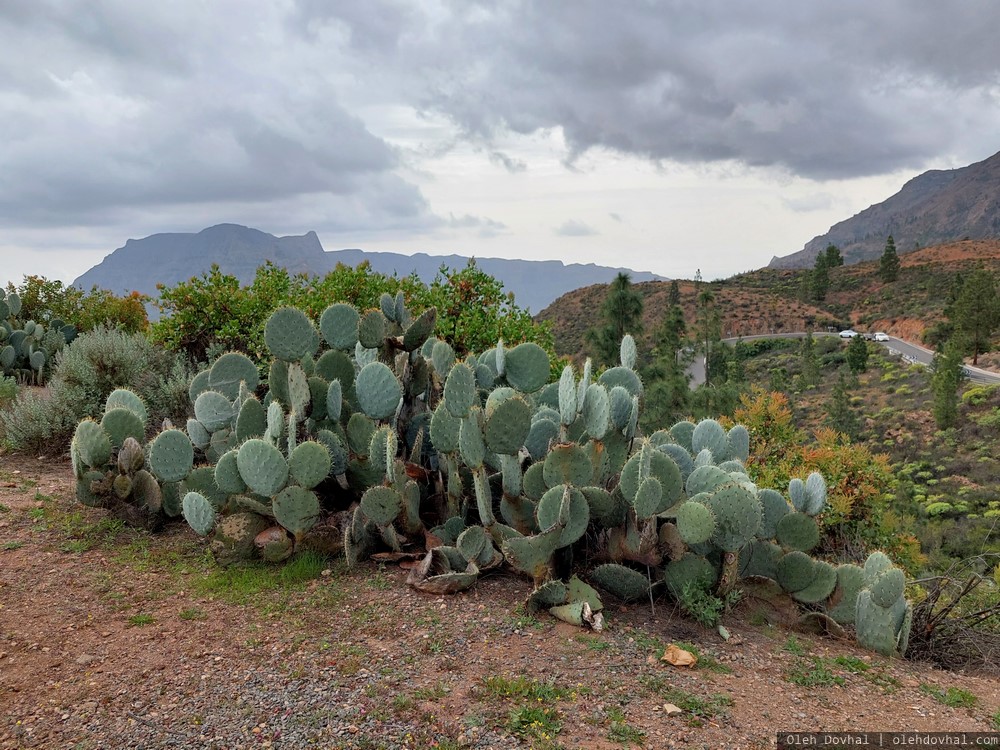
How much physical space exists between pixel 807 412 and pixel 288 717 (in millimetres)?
A: 27467

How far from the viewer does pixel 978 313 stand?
31.5 m

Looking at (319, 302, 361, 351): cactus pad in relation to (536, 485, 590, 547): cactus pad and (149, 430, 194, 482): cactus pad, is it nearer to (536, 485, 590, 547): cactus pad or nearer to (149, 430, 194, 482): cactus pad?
(149, 430, 194, 482): cactus pad

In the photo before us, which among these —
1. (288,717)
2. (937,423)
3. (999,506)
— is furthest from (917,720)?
(937,423)

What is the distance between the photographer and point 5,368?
965 centimetres

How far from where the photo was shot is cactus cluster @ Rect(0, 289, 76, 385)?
381 inches

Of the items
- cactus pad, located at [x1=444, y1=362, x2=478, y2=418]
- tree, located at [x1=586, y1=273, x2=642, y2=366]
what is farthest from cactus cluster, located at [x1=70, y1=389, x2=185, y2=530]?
tree, located at [x1=586, y1=273, x2=642, y2=366]

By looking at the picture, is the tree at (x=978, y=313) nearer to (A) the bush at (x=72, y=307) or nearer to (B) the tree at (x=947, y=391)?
(B) the tree at (x=947, y=391)

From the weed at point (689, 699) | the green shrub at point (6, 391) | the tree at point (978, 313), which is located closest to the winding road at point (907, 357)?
the tree at point (978, 313)

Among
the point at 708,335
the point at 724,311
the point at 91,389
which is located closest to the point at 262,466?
the point at 91,389

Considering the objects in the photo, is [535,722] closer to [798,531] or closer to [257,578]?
[257,578]

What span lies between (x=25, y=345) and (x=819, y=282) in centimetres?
5869

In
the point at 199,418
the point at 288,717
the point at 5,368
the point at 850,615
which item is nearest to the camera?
the point at 288,717

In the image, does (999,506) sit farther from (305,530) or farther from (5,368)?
(5,368)

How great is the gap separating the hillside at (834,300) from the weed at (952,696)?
4224 cm
